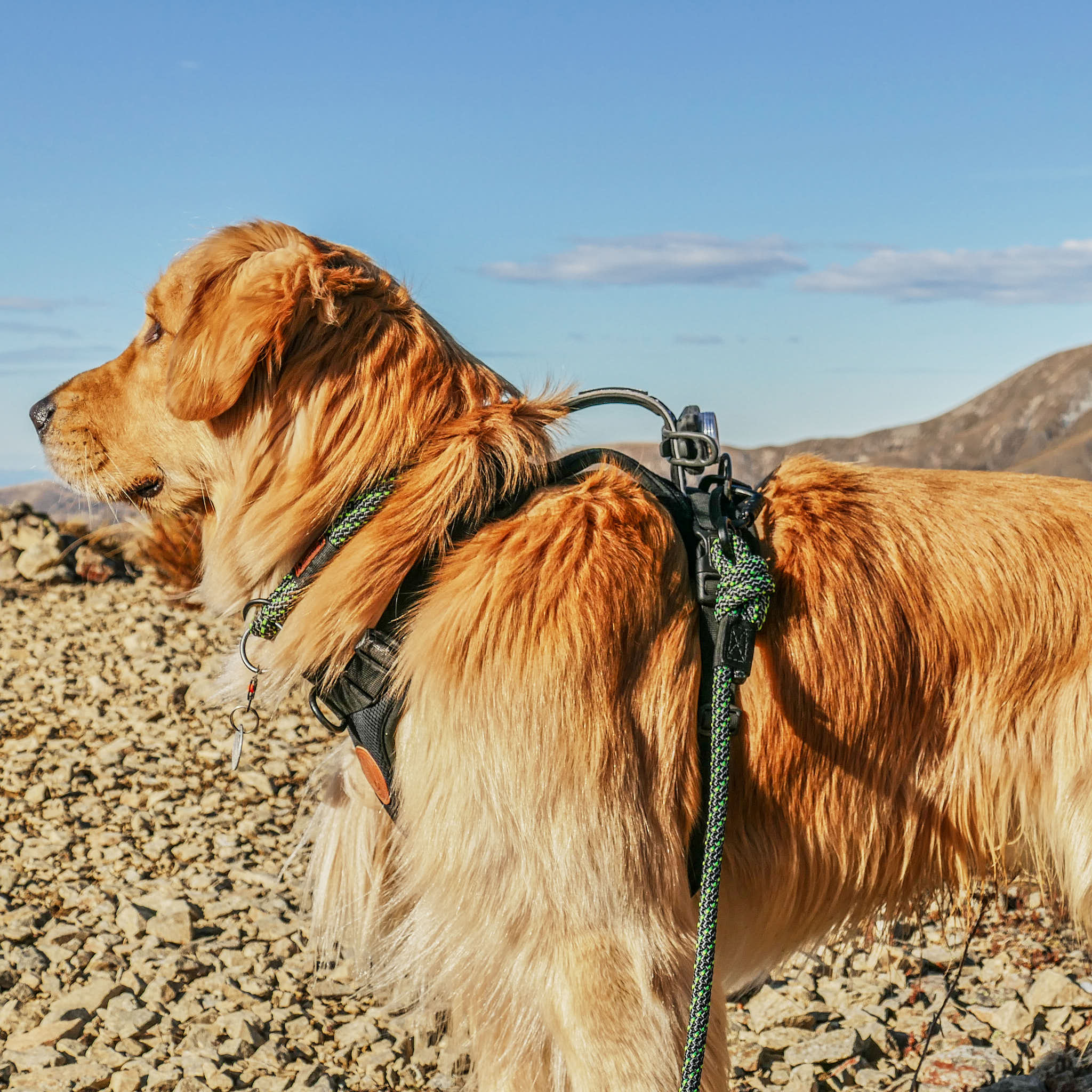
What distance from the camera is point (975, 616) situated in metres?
2.54

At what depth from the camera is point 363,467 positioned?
8.14 feet

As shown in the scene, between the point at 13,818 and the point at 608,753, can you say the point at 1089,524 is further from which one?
the point at 13,818

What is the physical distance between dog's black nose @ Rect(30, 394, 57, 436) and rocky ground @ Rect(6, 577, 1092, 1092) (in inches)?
75.6

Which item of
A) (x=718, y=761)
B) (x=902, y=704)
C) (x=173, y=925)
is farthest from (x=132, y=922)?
(x=902, y=704)

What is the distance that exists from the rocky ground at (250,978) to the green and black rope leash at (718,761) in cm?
96

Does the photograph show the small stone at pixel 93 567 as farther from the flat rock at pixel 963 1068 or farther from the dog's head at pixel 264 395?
the flat rock at pixel 963 1068

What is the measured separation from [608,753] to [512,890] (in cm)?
33

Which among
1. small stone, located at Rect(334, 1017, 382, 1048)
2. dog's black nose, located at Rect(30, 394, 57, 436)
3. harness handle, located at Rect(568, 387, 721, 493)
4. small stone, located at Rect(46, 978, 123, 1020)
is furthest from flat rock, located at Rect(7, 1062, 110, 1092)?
harness handle, located at Rect(568, 387, 721, 493)

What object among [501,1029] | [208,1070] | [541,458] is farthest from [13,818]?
[541,458]

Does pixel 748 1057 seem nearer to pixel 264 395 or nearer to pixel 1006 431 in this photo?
pixel 264 395

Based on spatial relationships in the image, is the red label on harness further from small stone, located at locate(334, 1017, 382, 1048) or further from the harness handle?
small stone, located at locate(334, 1017, 382, 1048)

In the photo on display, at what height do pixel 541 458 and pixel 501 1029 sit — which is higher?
pixel 541 458

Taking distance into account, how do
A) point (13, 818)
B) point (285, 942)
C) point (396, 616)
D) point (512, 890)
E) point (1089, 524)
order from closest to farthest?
point (512, 890)
point (396, 616)
point (1089, 524)
point (285, 942)
point (13, 818)

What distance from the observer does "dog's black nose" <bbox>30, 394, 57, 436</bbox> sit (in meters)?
2.73
